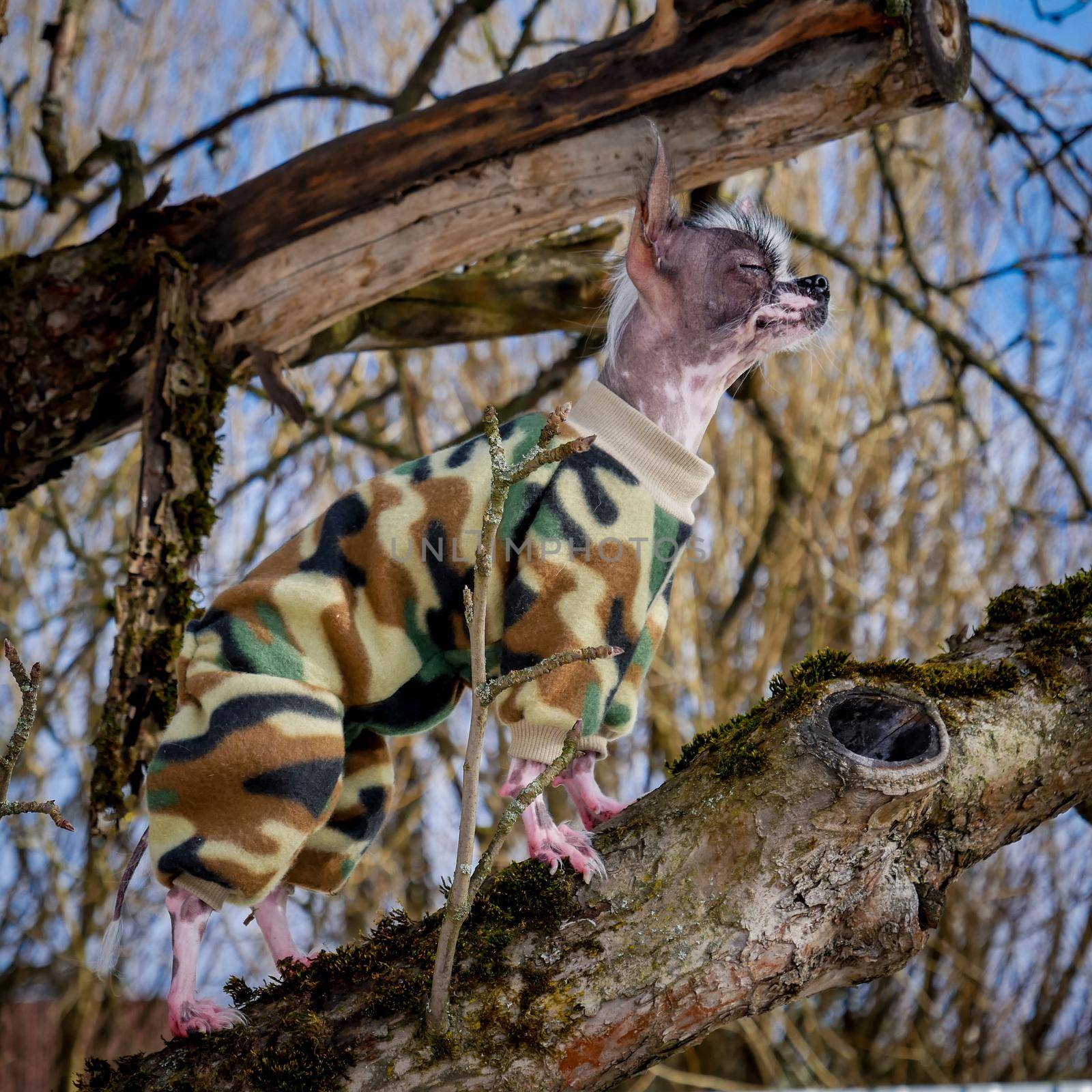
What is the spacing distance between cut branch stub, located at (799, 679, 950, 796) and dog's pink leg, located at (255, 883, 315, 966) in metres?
1.01

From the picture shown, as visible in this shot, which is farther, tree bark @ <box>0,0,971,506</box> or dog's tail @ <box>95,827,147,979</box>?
tree bark @ <box>0,0,971,506</box>

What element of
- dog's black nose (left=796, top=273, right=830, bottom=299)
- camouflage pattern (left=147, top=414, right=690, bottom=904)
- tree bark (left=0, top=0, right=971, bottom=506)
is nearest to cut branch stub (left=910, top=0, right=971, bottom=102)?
tree bark (left=0, top=0, right=971, bottom=506)

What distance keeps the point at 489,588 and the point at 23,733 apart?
0.82 meters

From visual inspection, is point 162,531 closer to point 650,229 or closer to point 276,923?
point 276,923

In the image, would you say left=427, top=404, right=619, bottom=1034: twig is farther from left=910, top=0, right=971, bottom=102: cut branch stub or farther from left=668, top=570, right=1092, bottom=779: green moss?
left=910, top=0, right=971, bottom=102: cut branch stub

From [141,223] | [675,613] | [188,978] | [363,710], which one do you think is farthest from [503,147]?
[675,613]

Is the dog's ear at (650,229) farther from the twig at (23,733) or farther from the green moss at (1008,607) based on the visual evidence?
the twig at (23,733)

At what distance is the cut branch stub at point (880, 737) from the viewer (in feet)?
5.50

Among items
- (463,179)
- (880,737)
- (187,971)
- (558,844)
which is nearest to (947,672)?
(880,737)

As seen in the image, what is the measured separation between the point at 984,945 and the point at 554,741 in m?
5.16

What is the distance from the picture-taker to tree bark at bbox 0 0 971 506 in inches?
98.5

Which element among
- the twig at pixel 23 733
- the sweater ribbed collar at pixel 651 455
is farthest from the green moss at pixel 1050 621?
the twig at pixel 23 733

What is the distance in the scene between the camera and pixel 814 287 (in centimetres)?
217

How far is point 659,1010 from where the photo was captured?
1.62 meters
